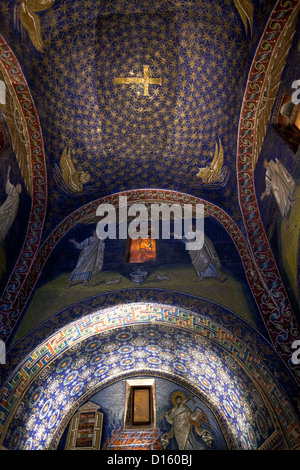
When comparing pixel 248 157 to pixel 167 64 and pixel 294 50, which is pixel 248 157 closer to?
pixel 294 50

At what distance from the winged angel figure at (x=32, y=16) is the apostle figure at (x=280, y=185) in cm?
580

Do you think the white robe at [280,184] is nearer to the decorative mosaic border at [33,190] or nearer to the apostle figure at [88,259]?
the apostle figure at [88,259]

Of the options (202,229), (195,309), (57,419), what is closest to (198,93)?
(202,229)

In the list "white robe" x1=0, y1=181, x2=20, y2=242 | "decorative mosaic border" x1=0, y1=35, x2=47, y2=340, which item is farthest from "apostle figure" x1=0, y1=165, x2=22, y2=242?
"decorative mosaic border" x1=0, y1=35, x2=47, y2=340

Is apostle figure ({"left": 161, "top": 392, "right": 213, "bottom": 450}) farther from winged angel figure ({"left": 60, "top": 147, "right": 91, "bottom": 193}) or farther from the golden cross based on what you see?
the golden cross

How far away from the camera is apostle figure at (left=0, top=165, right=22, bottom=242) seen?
26.2 feet

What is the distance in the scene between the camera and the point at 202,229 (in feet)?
29.7

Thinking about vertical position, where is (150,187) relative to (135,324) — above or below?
above

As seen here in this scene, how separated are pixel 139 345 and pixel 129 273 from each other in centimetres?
191

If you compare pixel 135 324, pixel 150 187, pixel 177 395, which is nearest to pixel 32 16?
pixel 150 187

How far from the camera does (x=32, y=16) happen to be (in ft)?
26.0

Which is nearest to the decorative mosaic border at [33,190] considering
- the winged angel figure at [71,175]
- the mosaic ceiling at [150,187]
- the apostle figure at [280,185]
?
the mosaic ceiling at [150,187]

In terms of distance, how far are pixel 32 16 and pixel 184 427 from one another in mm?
10079

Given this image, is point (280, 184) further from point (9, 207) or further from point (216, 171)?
point (9, 207)
